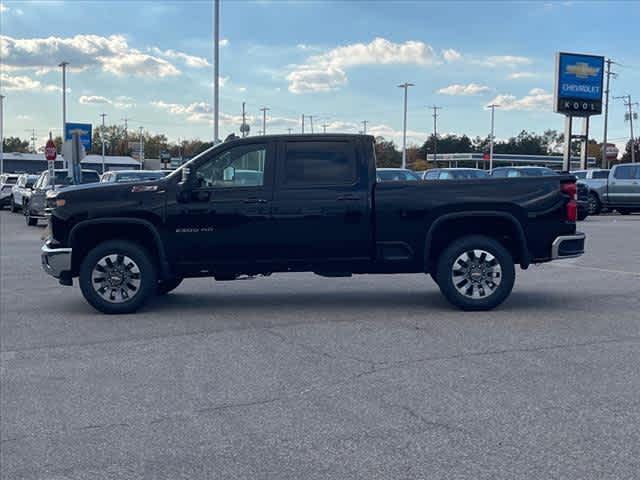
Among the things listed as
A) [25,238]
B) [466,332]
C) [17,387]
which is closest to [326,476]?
[17,387]

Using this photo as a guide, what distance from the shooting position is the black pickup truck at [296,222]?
9508mm

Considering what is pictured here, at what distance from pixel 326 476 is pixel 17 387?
3175 millimetres

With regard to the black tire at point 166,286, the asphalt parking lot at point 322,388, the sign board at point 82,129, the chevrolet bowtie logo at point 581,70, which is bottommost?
the asphalt parking lot at point 322,388

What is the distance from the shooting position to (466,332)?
8.42 m

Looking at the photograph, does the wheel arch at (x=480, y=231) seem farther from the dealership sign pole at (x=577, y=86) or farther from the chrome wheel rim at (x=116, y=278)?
the dealership sign pole at (x=577, y=86)

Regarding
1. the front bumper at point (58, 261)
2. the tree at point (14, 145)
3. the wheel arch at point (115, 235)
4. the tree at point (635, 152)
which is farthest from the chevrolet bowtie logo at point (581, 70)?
the tree at point (14, 145)

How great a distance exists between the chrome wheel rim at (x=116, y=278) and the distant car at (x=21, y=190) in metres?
25.5

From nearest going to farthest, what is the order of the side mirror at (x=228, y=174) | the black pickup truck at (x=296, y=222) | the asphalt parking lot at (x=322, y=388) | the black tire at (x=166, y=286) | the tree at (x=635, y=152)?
1. the asphalt parking lot at (x=322, y=388)
2. the black pickup truck at (x=296, y=222)
3. the side mirror at (x=228, y=174)
4. the black tire at (x=166, y=286)
5. the tree at (x=635, y=152)

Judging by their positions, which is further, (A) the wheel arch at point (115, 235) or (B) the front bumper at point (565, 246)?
(B) the front bumper at point (565, 246)

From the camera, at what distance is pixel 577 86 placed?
43.5m

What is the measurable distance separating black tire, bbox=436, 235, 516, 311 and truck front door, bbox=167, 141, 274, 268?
82.7 inches

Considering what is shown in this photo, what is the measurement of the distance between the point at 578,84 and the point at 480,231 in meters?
36.6

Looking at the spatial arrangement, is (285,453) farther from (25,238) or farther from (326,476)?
(25,238)

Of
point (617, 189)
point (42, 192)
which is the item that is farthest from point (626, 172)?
point (42, 192)
